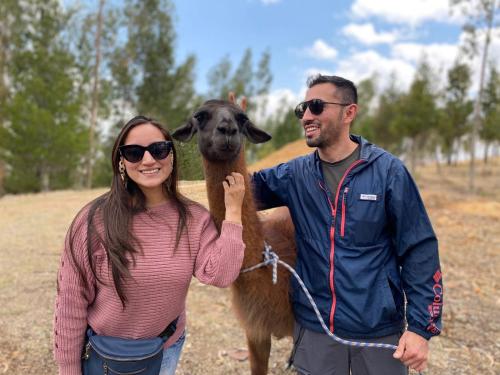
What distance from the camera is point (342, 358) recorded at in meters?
2.41

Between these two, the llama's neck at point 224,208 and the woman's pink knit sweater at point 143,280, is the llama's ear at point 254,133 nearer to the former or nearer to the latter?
the llama's neck at point 224,208

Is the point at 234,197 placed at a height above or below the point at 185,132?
below

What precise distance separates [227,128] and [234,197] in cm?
41

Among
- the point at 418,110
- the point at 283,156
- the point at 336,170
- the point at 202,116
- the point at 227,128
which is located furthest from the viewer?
the point at 418,110

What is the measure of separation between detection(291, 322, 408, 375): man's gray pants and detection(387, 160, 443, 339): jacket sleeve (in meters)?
0.25

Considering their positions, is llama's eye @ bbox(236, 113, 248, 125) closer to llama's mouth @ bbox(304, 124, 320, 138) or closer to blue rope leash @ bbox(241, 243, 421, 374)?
llama's mouth @ bbox(304, 124, 320, 138)

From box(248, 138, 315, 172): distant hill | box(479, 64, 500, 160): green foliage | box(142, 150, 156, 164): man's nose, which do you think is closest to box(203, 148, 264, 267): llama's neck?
box(142, 150, 156, 164): man's nose

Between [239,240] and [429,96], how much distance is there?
2688 centimetres

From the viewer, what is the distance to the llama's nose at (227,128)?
2340 mm

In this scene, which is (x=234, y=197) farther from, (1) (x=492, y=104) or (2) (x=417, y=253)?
(1) (x=492, y=104)

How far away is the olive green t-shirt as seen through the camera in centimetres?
243

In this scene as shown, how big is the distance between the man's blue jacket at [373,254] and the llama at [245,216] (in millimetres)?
358

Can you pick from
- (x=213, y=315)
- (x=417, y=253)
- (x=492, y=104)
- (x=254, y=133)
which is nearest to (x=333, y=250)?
(x=417, y=253)

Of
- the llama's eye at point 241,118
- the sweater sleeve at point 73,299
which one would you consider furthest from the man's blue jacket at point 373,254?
the sweater sleeve at point 73,299
